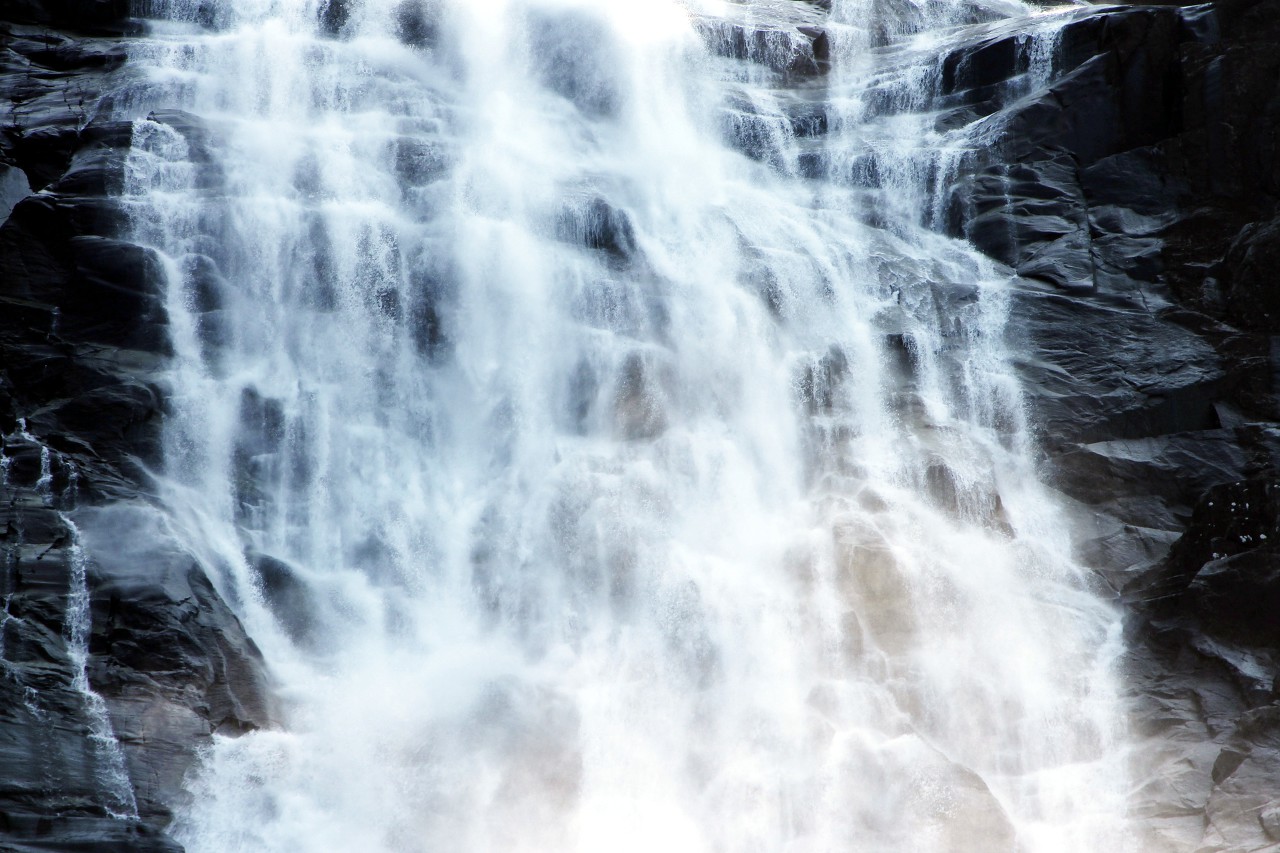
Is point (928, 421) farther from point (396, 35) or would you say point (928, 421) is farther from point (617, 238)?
point (396, 35)

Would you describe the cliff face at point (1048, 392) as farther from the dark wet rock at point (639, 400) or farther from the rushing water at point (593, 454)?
the dark wet rock at point (639, 400)

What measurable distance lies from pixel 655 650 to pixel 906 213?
388 inches

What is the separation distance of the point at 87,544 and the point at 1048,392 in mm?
13919

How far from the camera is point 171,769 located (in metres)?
12.9

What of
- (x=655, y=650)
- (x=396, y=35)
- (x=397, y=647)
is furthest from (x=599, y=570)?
(x=396, y=35)

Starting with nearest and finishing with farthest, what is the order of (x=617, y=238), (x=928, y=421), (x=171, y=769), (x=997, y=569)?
(x=171, y=769) < (x=997, y=569) < (x=928, y=421) < (x=617, y=238)

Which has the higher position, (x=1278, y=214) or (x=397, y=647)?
(x=1278, y=214)

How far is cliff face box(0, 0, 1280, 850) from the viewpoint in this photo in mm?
13242

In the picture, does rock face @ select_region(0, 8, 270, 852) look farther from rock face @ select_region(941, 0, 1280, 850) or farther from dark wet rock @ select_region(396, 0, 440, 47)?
rock face @ select_region(941, 0, 1280, 850)

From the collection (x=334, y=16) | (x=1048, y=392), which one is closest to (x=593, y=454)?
(x=1048, y=392)

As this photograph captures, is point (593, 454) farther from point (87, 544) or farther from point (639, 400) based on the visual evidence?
point (87, 544)

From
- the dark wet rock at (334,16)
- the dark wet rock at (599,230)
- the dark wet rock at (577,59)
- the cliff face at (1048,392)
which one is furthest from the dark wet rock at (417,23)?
the dark wet rock at (599,230)

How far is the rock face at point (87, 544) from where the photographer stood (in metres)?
12.3

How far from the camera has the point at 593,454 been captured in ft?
57.8
